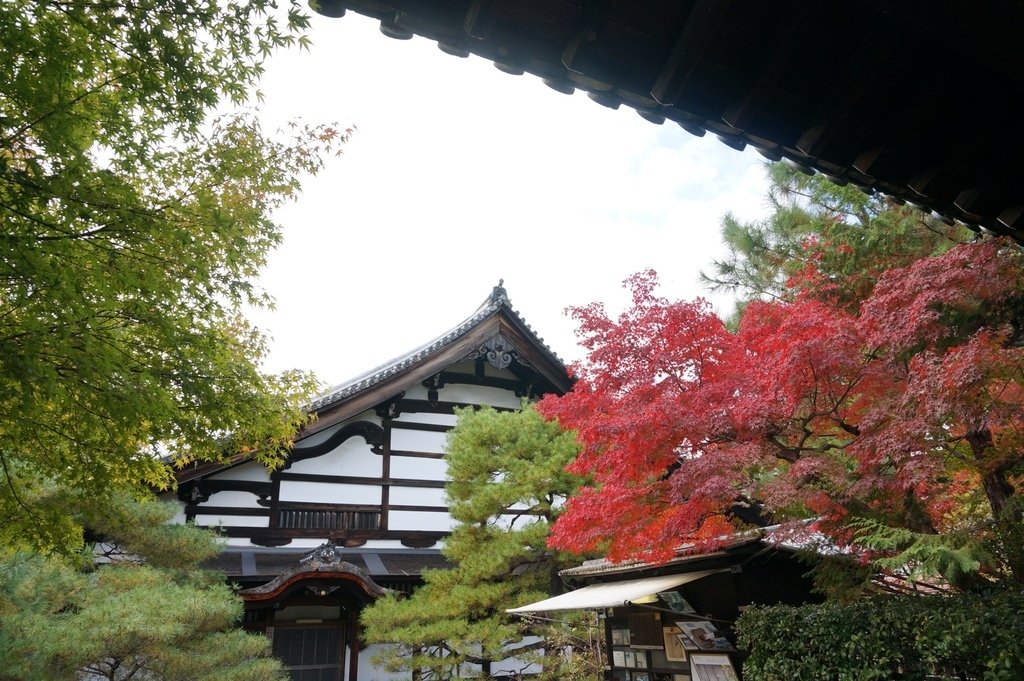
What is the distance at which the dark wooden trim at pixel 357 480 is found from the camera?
11.6 m

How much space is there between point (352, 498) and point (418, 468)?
4.43ft

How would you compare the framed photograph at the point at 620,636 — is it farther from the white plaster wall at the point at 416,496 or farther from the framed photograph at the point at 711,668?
the white plaster wall at the point at 416,496

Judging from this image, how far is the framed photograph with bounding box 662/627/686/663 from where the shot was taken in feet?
25.0

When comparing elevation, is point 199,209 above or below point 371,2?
above

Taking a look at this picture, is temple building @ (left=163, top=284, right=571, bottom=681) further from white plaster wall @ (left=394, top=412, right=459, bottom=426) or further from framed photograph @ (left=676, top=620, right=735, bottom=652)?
framed photograph @ (left=676, top=620, right=735, bottom=652)

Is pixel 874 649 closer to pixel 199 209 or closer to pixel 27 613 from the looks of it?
pixel 199 209

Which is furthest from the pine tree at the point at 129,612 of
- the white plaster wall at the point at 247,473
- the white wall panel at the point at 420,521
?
the white wall panel at the point at 420,521

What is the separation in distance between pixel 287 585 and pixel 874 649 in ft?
24.7

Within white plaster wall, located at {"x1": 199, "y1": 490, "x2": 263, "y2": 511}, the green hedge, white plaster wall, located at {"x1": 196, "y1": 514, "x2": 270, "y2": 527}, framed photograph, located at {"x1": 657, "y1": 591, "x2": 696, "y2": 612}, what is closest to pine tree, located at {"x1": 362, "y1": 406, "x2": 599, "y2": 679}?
white plaster wall, located at {"x1": 196, "y1": 514, "x2": 270, "y2": 527}

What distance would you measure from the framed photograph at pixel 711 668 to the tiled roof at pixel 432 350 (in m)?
6.81

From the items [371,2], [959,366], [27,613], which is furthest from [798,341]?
[27,613]

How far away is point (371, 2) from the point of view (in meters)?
2.26

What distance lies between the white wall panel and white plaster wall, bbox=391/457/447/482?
656mm

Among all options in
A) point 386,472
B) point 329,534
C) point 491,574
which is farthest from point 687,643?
point 386,472
